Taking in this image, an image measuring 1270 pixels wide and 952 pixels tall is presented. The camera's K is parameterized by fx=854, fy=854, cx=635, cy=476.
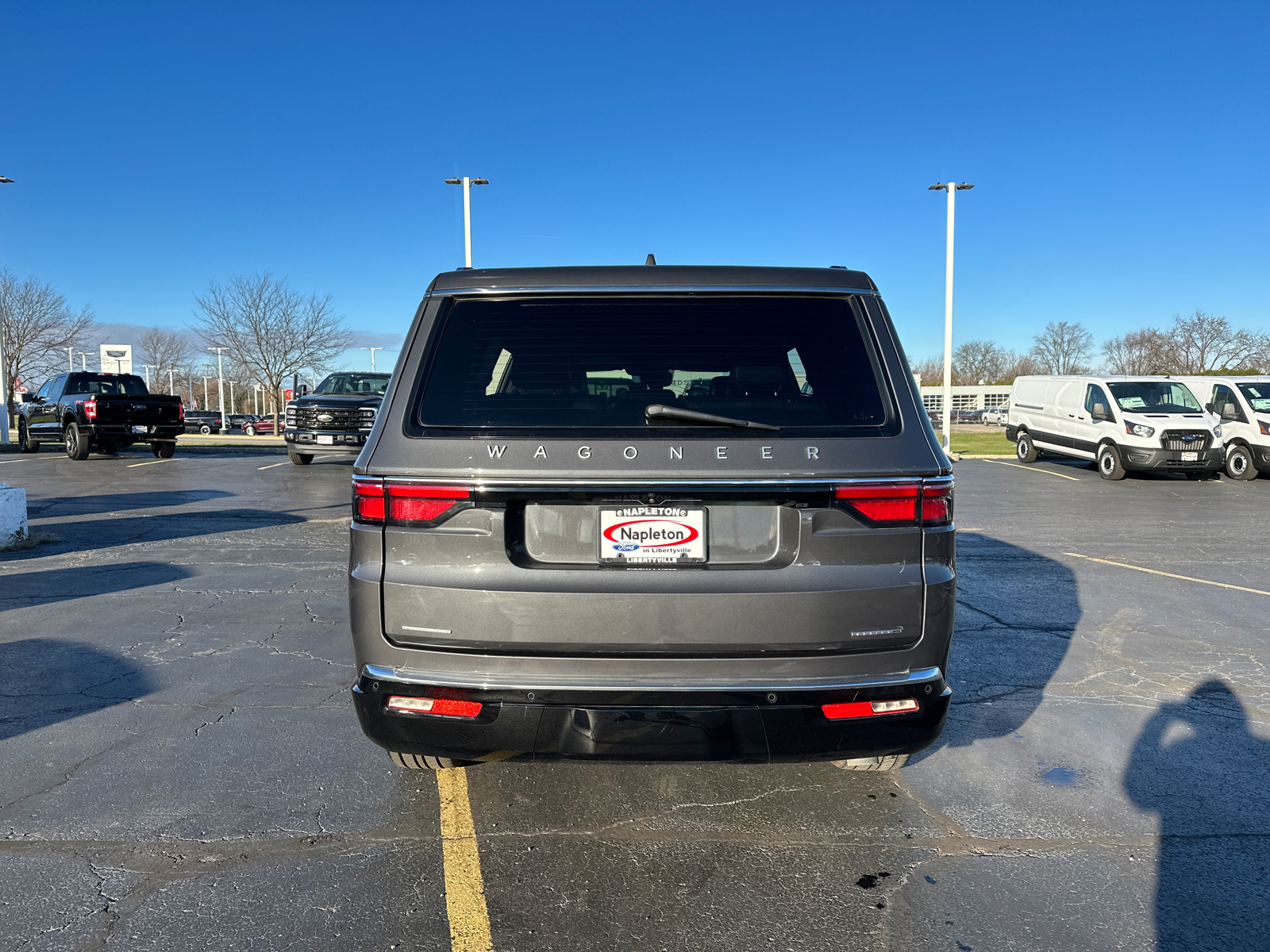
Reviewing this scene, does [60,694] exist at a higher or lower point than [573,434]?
lower

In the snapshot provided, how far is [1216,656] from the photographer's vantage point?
5168mm

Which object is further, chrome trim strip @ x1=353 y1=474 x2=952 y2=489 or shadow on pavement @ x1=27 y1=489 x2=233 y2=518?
shadow on pavement @ x1=27 y1=489 x2=233 y2=518

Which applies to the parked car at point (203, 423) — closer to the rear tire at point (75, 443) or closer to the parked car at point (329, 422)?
the rear tire at point (75, 443)

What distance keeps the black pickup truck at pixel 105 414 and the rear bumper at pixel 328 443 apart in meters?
3.86

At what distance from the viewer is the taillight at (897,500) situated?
105 inches

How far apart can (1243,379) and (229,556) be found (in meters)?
19.1

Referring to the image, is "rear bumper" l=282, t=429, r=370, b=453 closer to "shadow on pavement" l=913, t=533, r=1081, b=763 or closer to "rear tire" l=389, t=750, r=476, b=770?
"shadow on pavement" l=913, t=533, r=1081, b=763

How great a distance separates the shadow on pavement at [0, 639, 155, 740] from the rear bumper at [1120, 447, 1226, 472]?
17.0m

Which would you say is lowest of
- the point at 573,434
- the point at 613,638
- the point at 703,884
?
the point at 703,884

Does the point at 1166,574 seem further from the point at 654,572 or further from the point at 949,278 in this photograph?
the point at 949,278

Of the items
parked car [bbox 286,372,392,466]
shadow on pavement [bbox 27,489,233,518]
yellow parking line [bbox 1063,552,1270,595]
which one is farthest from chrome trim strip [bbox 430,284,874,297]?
parked car [bbox 286,372,392,466]

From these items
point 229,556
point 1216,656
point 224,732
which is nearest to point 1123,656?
point 1216,656

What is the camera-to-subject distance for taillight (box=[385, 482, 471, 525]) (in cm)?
268

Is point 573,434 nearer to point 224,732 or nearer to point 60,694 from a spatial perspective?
point 224,732
